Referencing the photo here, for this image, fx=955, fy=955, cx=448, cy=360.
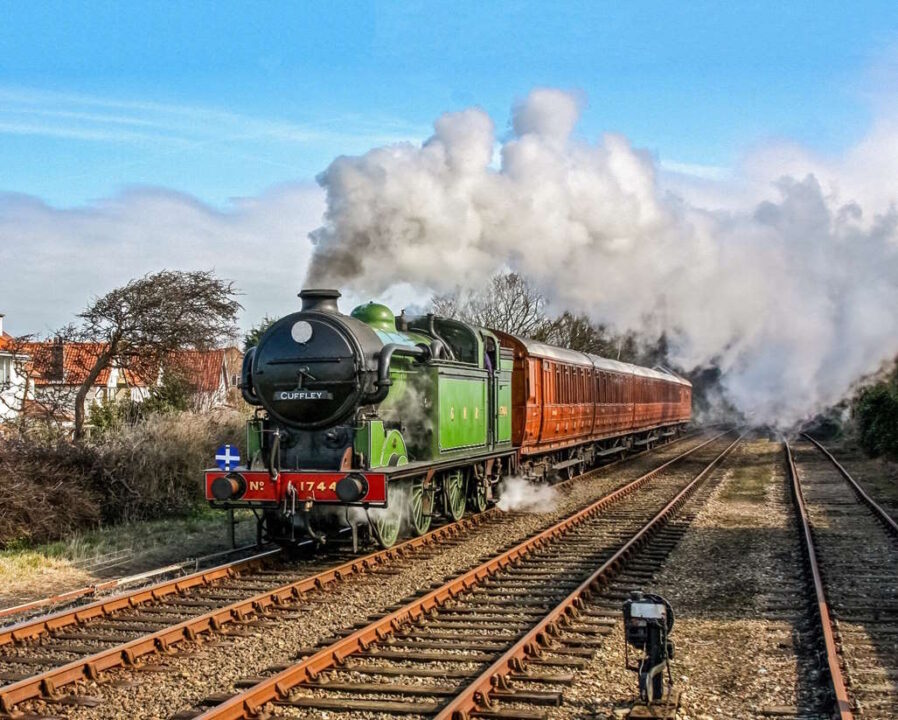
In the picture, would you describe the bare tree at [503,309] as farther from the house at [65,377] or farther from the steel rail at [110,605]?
the steel rail at [110,605]

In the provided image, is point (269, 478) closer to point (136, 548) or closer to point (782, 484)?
point (136, 548)

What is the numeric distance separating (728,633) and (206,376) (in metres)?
16.9

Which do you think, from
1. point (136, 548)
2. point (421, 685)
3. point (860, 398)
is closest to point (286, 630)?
point (421, 685)

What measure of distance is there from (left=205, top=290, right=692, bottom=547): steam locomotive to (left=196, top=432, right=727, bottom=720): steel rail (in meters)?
1.31

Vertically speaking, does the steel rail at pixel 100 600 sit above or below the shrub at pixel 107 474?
below

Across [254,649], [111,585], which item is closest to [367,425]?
[111,585]

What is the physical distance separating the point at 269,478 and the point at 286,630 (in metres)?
2.70

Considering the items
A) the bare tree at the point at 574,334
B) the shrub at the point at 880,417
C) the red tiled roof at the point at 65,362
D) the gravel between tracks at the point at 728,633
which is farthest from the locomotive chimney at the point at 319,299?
the bare tree at the point at 574,334

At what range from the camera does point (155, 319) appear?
1819cm

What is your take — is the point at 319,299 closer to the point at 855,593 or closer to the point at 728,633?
the point at 728,633

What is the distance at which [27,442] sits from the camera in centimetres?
1358

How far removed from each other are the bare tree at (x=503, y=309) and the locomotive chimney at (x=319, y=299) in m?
28.5

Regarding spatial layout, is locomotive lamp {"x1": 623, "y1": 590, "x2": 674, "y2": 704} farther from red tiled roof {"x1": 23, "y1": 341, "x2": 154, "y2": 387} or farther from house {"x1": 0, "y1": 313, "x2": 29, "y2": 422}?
red tiled roof {"x1": 23, "y1": 341, "x2": 154, "y2": 387}

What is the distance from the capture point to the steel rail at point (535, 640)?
5609 millimetres
